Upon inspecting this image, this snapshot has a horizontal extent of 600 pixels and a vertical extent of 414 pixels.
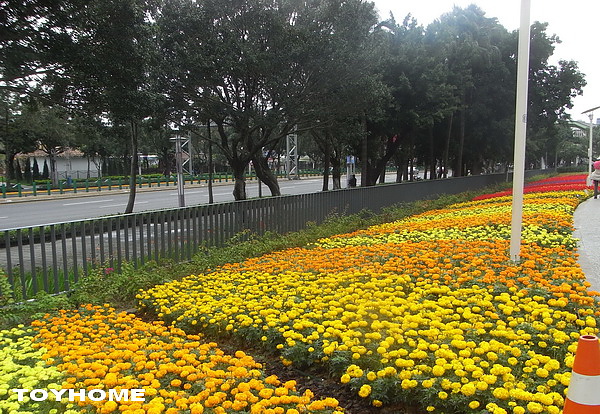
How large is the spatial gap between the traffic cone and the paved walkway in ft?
12.7

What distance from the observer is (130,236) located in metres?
7.18

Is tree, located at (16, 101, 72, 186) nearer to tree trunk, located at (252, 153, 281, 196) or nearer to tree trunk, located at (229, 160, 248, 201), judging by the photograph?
tree trunk, located at (252, 153, 281, 196)

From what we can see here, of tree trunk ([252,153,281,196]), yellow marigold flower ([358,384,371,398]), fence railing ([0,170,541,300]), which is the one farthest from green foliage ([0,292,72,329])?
tree trunk ([252,153,281,196])

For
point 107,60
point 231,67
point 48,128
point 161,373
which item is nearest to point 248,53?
point 231,67

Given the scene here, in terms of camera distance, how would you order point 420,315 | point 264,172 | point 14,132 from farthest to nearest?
point 14,132 < point 264,172 < point 420,315

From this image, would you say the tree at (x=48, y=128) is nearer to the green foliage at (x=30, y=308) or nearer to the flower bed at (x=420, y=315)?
the green foliage at (x=30, y=308)

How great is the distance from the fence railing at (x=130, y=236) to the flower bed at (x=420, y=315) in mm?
1131

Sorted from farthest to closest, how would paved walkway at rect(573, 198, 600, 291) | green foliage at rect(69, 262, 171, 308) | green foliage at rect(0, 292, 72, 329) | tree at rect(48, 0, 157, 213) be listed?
tree at rect(48, 0, 157, 213) < paved walkway at rect(573, 198, 600, 291) < green foliage at rect(69, 262, 171, 308) < green foliage at rect(0, 292, 72, 329)

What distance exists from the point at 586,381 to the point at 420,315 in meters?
2.31

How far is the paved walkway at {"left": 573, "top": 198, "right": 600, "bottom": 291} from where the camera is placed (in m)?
6.06

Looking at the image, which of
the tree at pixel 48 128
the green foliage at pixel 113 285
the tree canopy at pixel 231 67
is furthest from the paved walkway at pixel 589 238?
the tree at pixel 48 128

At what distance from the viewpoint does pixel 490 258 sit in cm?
646

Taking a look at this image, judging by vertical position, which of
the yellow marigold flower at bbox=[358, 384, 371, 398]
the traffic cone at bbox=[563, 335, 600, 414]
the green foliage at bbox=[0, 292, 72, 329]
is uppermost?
the traffic cone at bbox=[563, 335, 600, 414]
